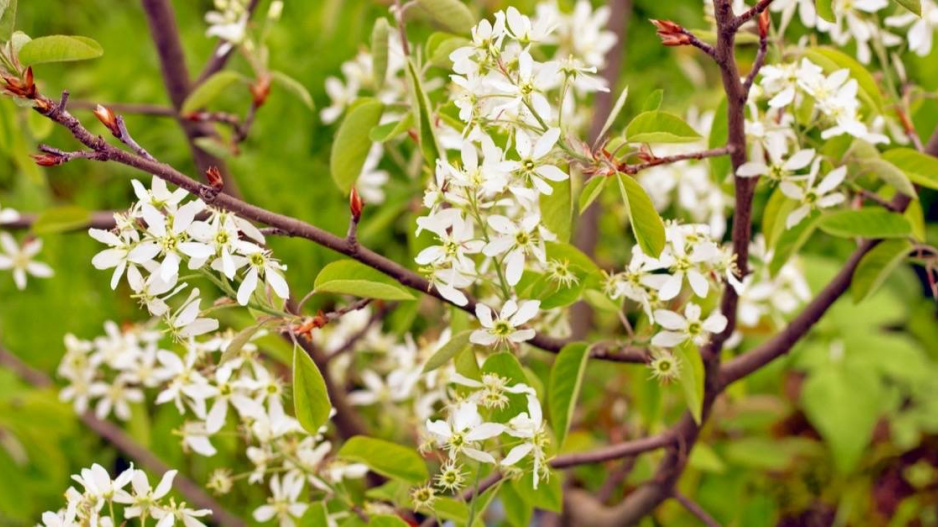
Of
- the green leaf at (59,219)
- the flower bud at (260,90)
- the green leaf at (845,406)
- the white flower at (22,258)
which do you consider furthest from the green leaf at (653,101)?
the green leaf at (845,406)

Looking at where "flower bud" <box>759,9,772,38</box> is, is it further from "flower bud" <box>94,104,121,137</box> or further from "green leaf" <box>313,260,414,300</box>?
"flower bud" <box>94,104,121,137</box>

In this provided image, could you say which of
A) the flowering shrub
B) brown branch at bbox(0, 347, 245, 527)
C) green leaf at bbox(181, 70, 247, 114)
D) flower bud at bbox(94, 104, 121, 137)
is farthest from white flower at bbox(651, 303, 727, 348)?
brown branch at bbox(0, 347, 245, 527)

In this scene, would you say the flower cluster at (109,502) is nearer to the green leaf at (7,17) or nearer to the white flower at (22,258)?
the green leaf at (7,17)

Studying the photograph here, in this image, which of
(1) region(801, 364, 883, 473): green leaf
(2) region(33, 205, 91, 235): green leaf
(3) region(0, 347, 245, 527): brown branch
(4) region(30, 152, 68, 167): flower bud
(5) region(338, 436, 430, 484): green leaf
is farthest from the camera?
(1) region(801, 364, 883, 473): green leaf

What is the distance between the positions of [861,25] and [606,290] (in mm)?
409

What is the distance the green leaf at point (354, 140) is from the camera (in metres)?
0.92

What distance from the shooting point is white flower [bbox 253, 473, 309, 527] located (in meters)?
0.94

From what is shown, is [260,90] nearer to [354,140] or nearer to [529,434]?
[354,140]

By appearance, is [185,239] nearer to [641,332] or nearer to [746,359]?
[641,332]

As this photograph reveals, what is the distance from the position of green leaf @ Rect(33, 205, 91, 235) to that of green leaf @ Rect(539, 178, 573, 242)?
0.66 meters

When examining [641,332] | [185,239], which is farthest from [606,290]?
[185,239]

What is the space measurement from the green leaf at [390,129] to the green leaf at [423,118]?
0.28 ft

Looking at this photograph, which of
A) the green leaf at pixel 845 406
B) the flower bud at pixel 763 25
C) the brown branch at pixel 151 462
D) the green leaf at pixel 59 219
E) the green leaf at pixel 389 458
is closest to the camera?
the flower bud at pixel 763 25

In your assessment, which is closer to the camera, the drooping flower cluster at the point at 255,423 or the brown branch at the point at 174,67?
the drooping flower cluster at the point at 255,423
